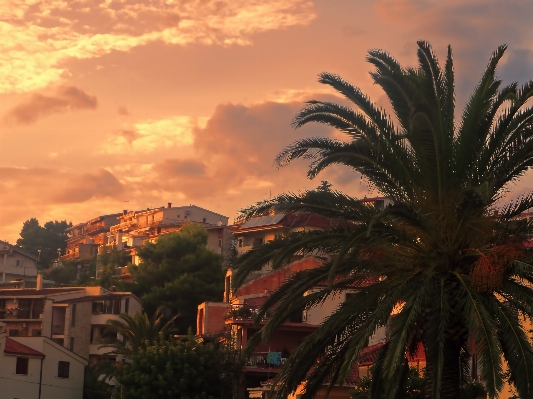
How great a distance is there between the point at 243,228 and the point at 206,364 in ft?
90.6

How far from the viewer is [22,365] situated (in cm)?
6900

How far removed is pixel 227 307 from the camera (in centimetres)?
6394

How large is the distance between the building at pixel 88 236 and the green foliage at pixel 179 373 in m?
87.4

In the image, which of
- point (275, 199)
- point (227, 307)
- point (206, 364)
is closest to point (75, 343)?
point (227, 307)

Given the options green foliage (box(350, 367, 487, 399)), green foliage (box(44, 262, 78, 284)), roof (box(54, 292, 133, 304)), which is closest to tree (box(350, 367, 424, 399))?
green foliage (box(350, 367, 487, 399))

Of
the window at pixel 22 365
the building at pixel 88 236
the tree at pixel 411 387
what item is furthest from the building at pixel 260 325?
the building at pixel 88 236

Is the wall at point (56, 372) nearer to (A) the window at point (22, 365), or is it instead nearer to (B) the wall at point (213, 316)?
(A) the window at point (22, 365)

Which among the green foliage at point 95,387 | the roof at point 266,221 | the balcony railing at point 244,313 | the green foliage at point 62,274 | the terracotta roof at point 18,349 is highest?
the green foliage at point 62,274

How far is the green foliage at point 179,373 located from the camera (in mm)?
53094

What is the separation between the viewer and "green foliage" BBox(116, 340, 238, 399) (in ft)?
174

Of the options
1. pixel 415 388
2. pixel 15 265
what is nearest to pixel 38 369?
pixel 415 388

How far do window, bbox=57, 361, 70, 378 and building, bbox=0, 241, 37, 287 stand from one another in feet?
134

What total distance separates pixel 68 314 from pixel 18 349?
14041 mm

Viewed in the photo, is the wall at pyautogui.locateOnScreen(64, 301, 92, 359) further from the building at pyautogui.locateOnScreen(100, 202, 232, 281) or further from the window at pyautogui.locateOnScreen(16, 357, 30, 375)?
the building at pyautogui.locateOnScreen(100, 202, 232, 281)
